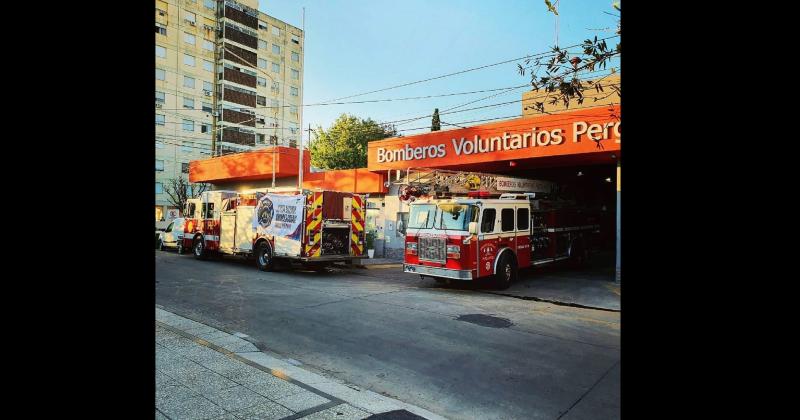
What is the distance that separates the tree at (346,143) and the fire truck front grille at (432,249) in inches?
1212

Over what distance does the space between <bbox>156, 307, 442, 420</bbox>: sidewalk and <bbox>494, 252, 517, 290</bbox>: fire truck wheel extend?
777 cm

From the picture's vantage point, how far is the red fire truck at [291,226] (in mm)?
15602

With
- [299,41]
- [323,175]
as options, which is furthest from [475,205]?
[299,41]

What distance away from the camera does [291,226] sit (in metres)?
15.7

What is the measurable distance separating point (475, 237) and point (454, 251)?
0.65 meters

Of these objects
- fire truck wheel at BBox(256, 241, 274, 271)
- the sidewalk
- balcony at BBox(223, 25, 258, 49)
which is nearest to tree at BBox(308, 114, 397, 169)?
balcony at BBox(223, 25, 258, 49)

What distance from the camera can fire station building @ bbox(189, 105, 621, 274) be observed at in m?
15.3

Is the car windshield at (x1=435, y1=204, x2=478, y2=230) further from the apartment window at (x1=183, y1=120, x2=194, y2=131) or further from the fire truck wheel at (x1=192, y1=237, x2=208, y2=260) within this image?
the apartment window at (x1=183, y1=120, x2=194, y2=131)

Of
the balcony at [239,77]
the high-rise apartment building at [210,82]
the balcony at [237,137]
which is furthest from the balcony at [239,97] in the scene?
the balcony at [237,137]
